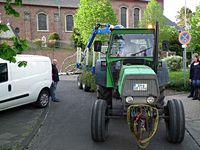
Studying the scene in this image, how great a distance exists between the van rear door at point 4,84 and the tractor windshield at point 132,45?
3.50m

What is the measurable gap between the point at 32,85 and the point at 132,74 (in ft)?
16.8

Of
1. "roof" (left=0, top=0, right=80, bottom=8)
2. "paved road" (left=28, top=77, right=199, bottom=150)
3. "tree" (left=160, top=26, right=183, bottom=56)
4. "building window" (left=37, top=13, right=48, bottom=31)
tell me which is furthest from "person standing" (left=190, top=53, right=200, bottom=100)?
"building window" (left=37, top=13, right=48, bottom=31)

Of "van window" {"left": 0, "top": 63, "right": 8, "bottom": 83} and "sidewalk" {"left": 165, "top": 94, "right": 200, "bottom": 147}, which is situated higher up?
"van window" {"left": 0, "top": 63, "right": 8, "bottom": 83}

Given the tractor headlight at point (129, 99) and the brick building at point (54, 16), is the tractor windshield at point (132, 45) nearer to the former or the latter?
the tractor headlight at point (129, 99)

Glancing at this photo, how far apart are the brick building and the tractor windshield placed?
36.2 m

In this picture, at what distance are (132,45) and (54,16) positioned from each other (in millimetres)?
40100

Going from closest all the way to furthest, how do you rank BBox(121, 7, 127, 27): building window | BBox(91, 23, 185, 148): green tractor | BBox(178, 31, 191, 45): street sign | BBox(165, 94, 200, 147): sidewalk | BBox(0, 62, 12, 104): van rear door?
BBox(91, 23, 185, 148): green tractor, BBox(165, 94, 200, 147): sidewalk, BBox(0, 62, 12, 104): van rear door, BBox(178, 31, 191, 45): street sign, BBox(121, 7, 127, 27): building window

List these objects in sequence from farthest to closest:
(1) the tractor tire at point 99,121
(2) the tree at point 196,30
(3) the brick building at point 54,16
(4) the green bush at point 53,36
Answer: (3) the brick building at point 54,16, (4) the green bush at point 53,36, (2) the tree at point 196,30, (1) the tractor tire at point 99,121

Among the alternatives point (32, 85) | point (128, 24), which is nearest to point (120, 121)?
point (32, 85)

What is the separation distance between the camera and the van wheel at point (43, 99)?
35.2 feet

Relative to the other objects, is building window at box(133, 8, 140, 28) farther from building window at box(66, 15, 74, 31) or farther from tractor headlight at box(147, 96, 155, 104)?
tractor headlight at box(147, 96, 155, 104)

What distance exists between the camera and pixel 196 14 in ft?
69.0

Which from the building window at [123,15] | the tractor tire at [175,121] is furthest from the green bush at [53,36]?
the tractor tire at [175,121]

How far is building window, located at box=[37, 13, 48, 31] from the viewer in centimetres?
4509
